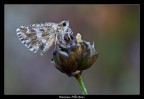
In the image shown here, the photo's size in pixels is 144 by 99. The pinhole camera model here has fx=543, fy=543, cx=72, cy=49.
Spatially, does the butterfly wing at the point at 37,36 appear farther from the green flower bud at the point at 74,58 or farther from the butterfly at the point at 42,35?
the green flower bud at the point at 74,58

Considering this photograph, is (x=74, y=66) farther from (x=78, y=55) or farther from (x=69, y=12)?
(x=69, y=12)

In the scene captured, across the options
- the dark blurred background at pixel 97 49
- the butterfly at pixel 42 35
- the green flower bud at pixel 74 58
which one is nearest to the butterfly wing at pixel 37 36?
the butterfly at pixel 42 35

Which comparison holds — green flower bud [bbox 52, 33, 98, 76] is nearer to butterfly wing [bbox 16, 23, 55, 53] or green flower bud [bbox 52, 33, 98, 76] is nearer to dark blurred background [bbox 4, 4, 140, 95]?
butterfly wing [bbox 16, 23, 55, 53]

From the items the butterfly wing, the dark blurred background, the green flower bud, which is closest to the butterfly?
the butterfly wing

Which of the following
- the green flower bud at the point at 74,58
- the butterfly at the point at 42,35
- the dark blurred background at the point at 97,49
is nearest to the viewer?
the green flower bud at the point at 74,58

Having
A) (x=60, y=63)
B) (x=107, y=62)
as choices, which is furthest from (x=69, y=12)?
(x=60, y=63)

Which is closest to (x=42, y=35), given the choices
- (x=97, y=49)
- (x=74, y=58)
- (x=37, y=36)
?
(x=37, y=36)
